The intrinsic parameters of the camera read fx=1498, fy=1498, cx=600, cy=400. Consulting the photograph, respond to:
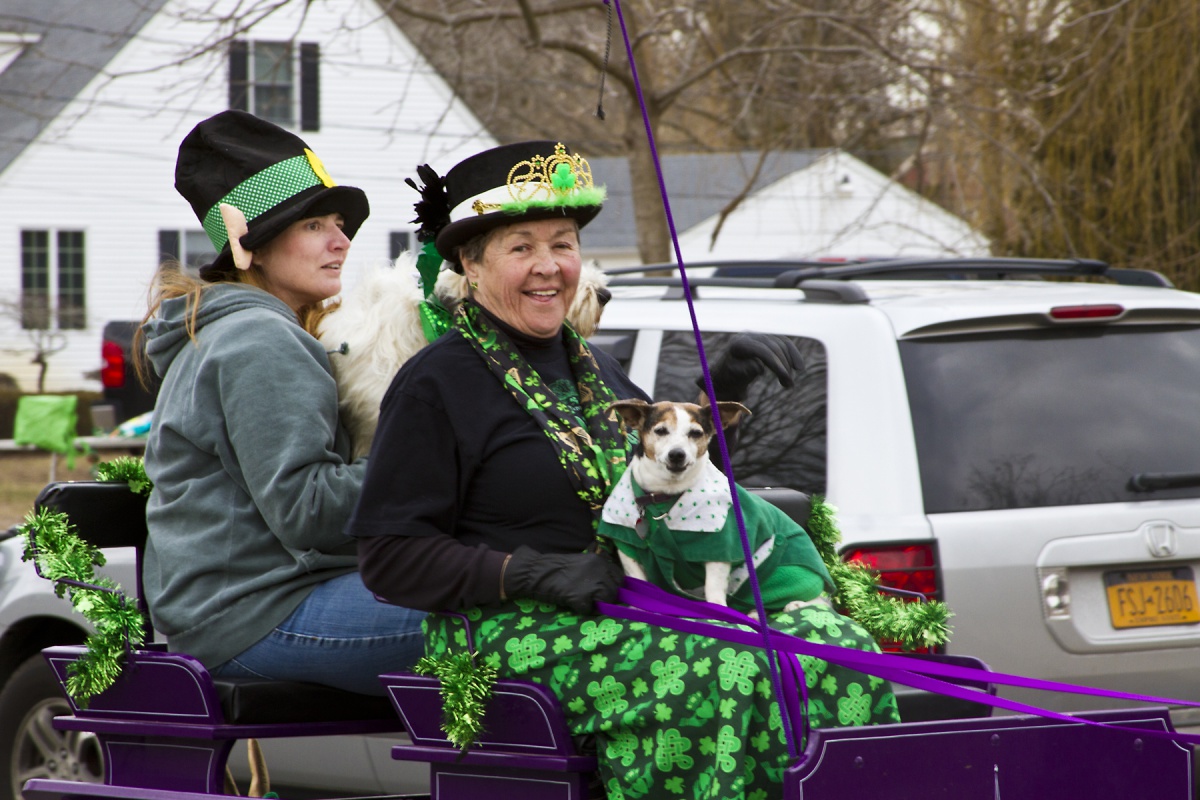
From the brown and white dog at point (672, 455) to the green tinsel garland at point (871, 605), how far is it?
45 centimetres

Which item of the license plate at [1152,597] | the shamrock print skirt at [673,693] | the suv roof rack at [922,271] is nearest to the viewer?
the shamrock print skirt at [673,693]

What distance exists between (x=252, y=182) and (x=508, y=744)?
1.69 metres

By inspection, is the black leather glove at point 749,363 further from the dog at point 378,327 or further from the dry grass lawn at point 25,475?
the dry grass lawn at point 25,475

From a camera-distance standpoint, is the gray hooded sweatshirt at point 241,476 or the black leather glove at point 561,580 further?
the gray hooded sweatshirt at point 241,476

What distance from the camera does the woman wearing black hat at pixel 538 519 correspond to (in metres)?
3.01

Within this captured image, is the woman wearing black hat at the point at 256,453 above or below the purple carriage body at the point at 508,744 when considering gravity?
above

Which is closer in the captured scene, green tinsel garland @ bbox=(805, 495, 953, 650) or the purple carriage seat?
green tinsel garland @ bbox=(805, 495, 953, 650)

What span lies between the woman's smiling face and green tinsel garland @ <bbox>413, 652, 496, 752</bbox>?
0.84 metres

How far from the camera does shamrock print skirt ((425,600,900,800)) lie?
2.98 meters

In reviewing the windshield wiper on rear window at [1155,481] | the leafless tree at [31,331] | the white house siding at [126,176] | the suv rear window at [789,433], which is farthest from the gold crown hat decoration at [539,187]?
the leafless tree at [31,331]

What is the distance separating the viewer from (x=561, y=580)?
3176 mm

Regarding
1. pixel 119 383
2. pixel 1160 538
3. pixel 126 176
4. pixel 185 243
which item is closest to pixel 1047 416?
pixel 1160 538

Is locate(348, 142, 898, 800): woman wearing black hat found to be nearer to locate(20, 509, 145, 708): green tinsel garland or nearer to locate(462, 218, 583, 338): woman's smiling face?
locate(462, 218, 583, 338): woman's smiling face

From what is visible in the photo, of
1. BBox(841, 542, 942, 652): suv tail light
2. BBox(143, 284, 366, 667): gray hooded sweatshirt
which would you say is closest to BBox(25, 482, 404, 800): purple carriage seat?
BBox(143, 284, 366, 667): gray hooded sweatshirt
